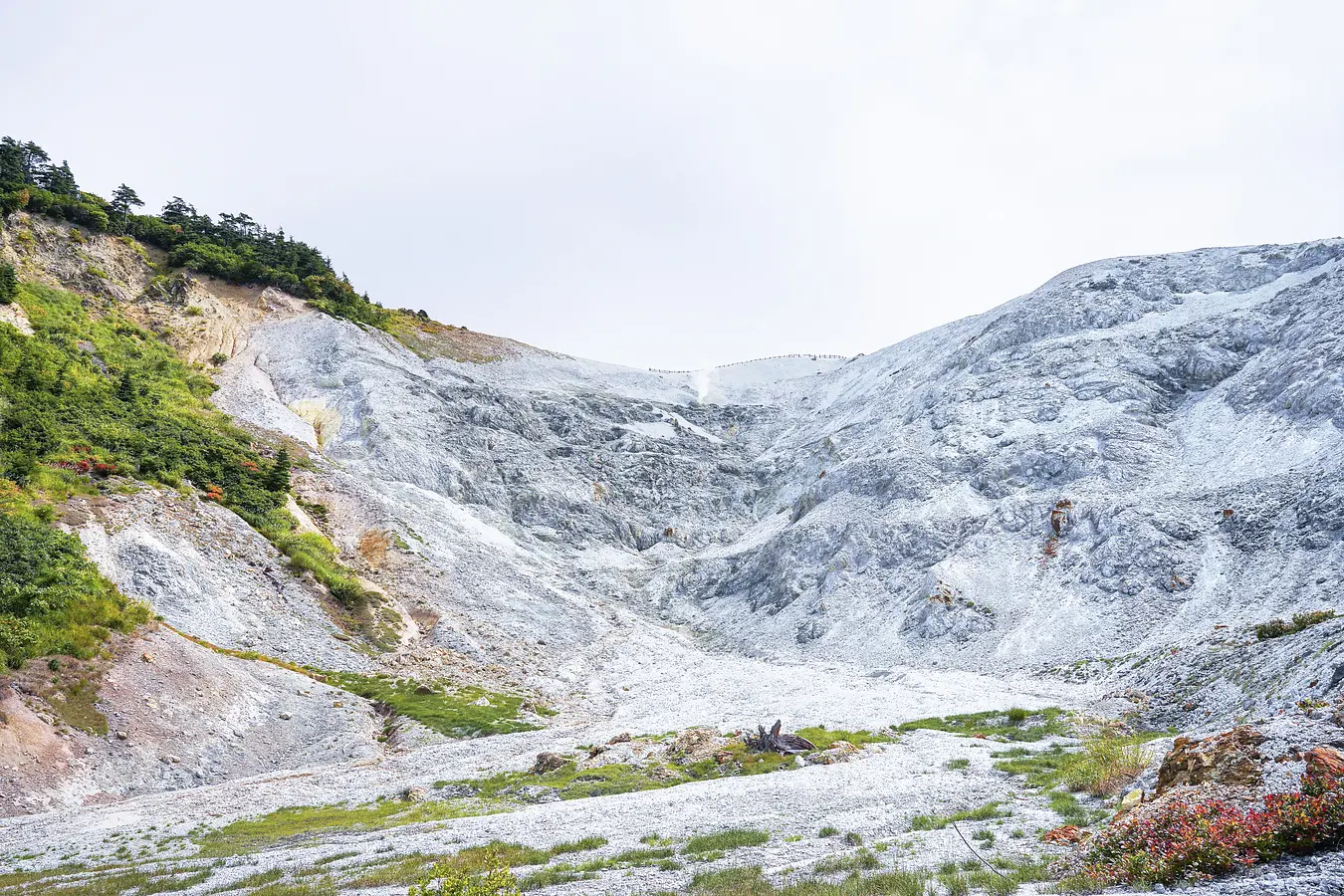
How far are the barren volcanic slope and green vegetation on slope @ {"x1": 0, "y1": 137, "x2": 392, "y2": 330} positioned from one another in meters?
3.19

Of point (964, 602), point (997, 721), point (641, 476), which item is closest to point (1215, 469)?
point (964, 602)

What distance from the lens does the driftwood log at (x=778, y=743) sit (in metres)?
28.5

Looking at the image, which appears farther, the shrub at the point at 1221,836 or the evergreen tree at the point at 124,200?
the evergreen tree at the point at 124,200

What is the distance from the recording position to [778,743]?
94.7 ft

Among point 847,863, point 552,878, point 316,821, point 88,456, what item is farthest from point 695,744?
point 88,456

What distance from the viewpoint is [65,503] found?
40750 mm

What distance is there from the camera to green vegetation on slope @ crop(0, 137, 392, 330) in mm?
81500

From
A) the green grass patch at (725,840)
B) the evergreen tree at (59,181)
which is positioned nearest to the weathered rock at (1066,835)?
the green grass patch at (725,840)

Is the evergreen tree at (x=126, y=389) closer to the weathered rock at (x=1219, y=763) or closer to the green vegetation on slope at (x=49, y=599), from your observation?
the green vegetation on slope at (x=49, y=599)

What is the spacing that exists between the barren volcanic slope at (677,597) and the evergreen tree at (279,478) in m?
3.79

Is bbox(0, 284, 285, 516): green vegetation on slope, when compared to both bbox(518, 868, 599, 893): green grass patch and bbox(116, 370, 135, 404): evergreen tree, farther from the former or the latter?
bbox(518, 868, 599, 893): green grass patch

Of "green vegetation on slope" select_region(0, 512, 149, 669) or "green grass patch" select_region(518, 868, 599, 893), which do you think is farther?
"green vegetation on slope" select_region(0, 512, 149, 669)

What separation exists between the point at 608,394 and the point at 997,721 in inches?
3406

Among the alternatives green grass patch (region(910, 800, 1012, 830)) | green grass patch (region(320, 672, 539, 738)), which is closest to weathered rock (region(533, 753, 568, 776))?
green grass patch (region(320, 672, 539, 738))
